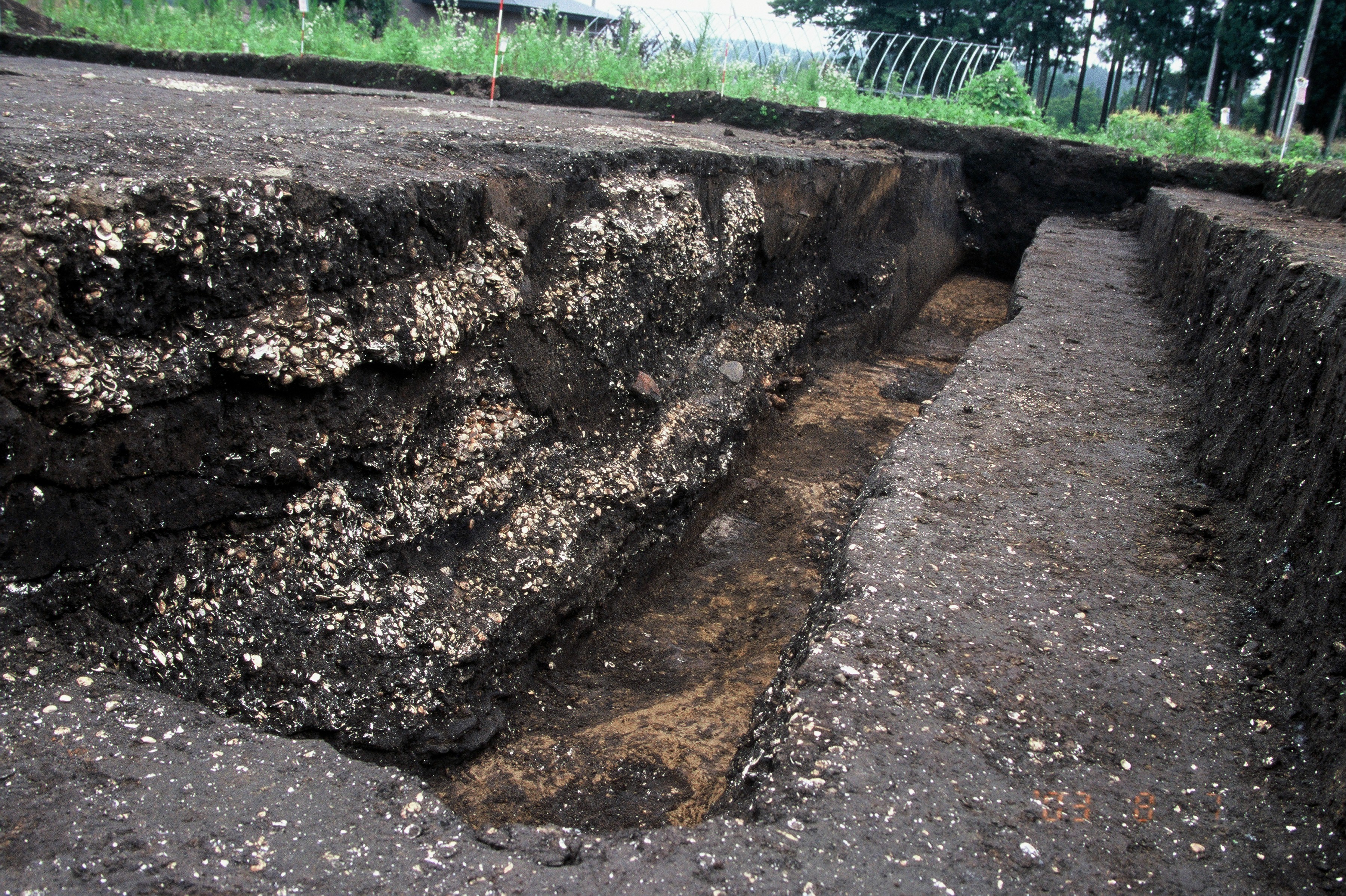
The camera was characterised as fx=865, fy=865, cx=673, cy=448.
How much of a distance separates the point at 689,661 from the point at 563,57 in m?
8.47

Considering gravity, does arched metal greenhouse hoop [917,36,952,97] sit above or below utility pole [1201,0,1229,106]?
below

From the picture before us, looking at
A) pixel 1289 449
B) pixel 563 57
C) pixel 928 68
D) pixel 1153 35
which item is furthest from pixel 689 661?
pixel 1153 35

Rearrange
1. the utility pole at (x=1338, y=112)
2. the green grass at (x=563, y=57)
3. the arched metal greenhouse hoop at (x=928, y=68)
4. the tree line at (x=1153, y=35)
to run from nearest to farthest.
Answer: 1. the green grass at (x=563, y=57)
2. the arched metal greenhouse hoop at (x=928, y=68)
3. the utility pole at (x=1338, y=112)
4. the tree line at (x=1153, y=35)

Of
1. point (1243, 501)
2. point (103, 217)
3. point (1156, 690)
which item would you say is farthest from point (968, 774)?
point (103, 217)

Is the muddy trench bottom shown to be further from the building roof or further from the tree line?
the tree line

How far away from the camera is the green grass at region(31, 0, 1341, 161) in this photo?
9250 mm

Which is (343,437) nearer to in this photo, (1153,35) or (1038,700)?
(1038,700)

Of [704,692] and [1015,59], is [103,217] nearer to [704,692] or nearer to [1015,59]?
[704,692]

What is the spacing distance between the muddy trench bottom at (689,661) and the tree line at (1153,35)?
21065 millimetres

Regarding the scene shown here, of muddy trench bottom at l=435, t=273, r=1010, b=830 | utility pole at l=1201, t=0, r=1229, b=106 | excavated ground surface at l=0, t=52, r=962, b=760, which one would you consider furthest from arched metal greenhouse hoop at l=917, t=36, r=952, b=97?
excavated ground surface at l=0, t=52, r=962, b=760

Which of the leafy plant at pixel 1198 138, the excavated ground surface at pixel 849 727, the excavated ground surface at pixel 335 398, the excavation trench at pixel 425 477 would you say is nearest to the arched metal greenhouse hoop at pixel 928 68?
the leafy plant at pixel 1198 138

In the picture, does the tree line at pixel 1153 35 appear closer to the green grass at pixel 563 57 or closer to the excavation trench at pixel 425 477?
the green grass at pixel 563 57

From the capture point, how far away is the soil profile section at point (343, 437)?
5.80ft

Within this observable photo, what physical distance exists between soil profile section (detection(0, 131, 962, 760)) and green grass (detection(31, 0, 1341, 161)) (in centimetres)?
623
